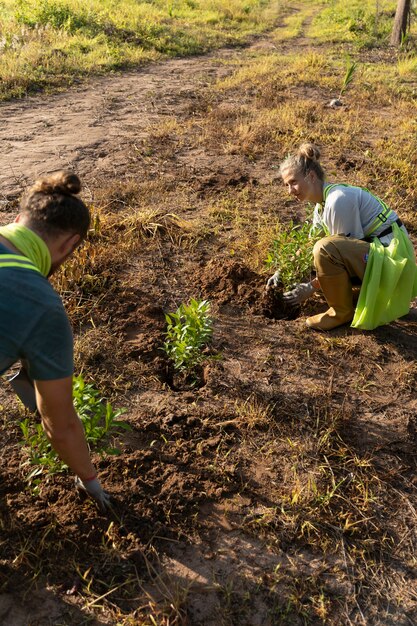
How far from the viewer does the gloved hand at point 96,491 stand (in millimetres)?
2363

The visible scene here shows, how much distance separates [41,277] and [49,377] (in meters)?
0.35

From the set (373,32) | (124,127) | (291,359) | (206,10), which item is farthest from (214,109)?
(206,10)

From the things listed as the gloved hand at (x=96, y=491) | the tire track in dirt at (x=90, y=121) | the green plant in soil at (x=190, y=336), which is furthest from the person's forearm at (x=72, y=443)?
the tire track in dirt at (x=90, y=121)

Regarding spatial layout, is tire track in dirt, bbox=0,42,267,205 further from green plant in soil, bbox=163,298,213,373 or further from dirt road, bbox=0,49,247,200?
green plant in soil, bbox=163,298,213,373

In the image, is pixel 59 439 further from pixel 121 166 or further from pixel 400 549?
pixel 121 166

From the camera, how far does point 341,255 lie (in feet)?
11.4

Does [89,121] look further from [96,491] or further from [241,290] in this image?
[96,491]

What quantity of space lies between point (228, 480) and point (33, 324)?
140 centimetres

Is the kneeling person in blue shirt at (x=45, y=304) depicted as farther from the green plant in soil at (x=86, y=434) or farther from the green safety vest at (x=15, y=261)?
the green plant in soil at (x=86, y=434)

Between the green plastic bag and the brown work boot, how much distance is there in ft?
0.42

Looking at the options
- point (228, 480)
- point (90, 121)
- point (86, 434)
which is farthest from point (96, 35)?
point (228, 480)

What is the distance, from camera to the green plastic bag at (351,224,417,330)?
341cm

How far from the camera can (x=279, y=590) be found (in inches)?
88.8

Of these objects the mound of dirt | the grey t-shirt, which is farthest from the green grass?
the grey t-shirt
